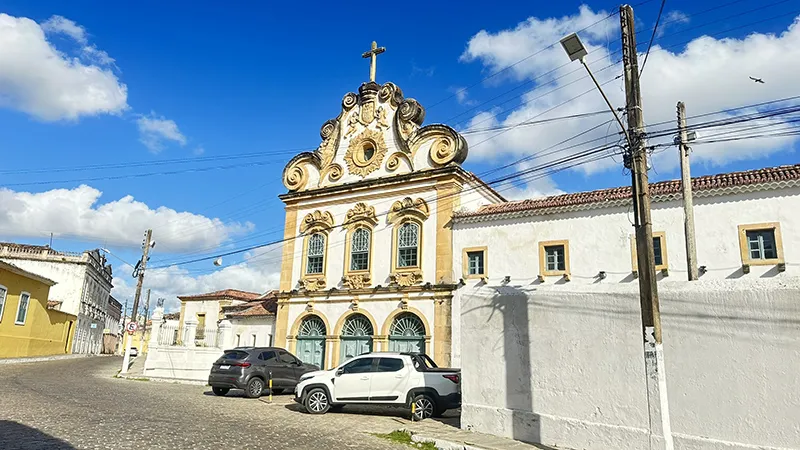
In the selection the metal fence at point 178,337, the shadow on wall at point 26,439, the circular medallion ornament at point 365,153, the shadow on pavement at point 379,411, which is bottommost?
the shadow on pavement at point 379,411

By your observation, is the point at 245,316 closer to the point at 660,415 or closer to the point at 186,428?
the point at 186,428

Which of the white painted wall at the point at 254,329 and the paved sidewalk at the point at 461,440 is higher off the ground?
the white painted wall at the point at 254,329

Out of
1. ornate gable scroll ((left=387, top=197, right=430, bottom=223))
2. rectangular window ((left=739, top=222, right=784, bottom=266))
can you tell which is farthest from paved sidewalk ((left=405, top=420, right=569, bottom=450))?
ornate gable scroll ((left=387, top=197, right=430, bottom=223))

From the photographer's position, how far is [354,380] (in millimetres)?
14617

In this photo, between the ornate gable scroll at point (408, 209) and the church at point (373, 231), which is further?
the ornate gable scroll at point (408, 209)

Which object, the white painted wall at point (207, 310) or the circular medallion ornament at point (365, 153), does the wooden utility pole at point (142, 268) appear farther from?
the circular medallion ornament at point (365, 153)

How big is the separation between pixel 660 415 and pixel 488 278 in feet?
36.8

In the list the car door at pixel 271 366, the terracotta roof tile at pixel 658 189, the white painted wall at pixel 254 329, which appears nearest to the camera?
the terracotta roof tile at pixel 658 189

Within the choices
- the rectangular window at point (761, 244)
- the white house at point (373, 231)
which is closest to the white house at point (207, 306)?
the white house at point (373, 231)

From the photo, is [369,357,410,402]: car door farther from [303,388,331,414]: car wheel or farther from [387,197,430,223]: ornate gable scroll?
[387,197,430,223]: ornate gable scroll

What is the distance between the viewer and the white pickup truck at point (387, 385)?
1393cm

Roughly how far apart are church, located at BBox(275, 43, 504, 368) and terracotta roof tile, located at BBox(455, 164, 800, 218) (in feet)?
6.18

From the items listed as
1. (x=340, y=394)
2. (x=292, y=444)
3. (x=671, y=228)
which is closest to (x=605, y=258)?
(x=671, y=228)

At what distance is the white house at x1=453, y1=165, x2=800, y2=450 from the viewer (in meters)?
8.31
